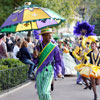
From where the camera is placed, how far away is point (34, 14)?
780cm

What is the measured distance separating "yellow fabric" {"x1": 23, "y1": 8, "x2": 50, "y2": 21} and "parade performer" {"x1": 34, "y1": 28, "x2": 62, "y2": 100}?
112 cm

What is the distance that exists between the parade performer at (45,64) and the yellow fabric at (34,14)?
1122mm

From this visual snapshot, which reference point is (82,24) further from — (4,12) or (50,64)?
(4,12)

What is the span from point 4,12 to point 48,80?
41.8 ft

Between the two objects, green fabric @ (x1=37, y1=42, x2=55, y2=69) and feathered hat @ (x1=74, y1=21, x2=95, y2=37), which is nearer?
green fabric @ (x1=37, y1=42, x2=55, y2=69)

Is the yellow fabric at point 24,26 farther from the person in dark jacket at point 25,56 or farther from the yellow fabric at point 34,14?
the person in dark jacket at point 25,56

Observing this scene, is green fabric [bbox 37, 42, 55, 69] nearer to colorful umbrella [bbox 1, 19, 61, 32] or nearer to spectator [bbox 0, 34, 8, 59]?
colorful umbrella [bbox 1, 19, 61, 32]

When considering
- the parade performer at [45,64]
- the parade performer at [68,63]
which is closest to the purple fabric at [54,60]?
the parade performer at [45,64]

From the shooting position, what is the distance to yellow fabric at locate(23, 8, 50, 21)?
7.57 m

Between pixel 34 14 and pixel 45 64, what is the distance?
183cm

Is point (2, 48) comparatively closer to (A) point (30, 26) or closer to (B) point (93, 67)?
(A) point (30, 26)

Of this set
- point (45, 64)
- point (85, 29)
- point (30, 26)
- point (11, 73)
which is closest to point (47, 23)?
point (30, 26)

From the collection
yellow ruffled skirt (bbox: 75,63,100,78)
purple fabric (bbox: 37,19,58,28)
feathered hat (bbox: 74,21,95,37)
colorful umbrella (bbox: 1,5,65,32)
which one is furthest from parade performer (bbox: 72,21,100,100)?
feathered hat (bbox: 74,21,95,37)

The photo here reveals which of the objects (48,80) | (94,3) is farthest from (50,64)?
(94,3)
